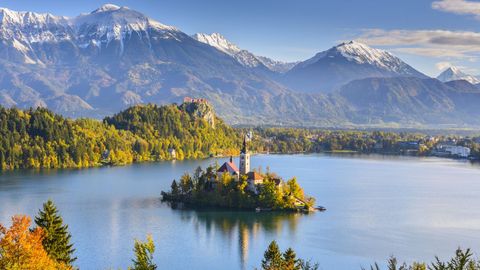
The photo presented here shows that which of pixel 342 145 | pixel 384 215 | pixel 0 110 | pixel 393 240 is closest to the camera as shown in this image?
pixel 393 240

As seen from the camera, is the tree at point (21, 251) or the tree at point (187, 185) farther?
the tree at point (187, 185)

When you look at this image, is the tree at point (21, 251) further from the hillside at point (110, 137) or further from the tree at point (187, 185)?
the hillside at point (110, 137)

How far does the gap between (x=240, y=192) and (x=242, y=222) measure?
205 inches

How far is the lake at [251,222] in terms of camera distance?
130ft

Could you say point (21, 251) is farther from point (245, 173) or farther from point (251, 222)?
point (245, 173)

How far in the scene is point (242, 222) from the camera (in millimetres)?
48844

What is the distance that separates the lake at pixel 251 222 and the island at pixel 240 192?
62.7 inches

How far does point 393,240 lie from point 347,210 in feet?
37.1

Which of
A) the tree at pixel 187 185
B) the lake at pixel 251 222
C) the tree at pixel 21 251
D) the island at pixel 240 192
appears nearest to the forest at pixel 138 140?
the lake at pixel 251 222

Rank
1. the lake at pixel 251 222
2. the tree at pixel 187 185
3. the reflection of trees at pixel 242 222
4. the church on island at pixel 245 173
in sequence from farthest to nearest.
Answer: the tree at pixel 187 185 < the church on island at pixel 245 173 < the reflection of trees at pixel 242 222 < the lake at pixel 251 222

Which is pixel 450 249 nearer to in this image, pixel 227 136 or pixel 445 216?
pixel 445 216

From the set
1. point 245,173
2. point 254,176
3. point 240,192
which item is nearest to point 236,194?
point 240,192

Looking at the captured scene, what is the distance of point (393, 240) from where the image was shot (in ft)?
145

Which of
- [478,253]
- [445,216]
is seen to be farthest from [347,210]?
[478,253]
